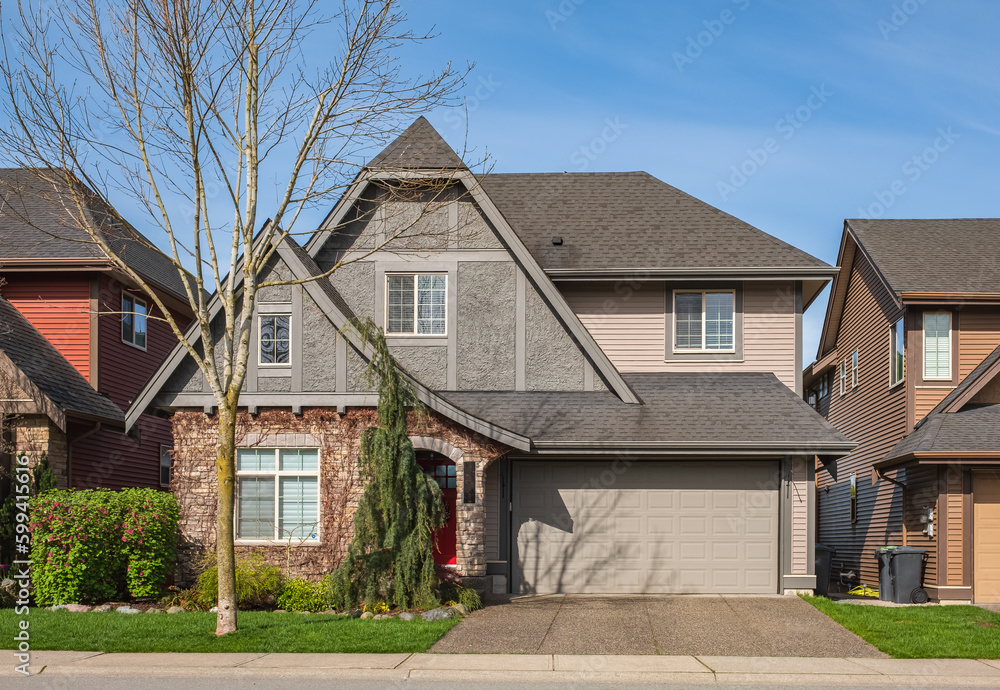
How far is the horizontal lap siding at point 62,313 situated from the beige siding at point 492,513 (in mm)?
9201

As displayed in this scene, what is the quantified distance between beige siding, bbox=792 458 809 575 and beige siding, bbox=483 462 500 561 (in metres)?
5.16

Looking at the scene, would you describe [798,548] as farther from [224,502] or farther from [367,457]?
[224,502]

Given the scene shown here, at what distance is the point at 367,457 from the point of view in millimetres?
14555

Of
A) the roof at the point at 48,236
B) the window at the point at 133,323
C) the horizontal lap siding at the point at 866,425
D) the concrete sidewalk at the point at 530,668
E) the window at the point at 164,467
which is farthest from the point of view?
the window at the point at 164,467

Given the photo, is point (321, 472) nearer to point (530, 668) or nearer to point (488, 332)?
point (488, 332)

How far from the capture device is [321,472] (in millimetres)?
16578

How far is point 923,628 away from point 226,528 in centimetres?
920

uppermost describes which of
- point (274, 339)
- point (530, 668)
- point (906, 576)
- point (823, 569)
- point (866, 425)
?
point (274, 339)

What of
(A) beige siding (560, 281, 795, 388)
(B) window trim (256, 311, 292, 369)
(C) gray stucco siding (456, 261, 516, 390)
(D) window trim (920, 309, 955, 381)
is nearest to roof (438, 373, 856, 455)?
(C) gray stucco siding (456, 261, 516, 390)

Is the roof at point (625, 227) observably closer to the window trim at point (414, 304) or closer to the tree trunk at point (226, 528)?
the window trim at point (414, 304)

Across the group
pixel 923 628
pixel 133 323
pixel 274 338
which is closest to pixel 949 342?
pixel 923 628

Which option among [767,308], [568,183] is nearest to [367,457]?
[767,308]

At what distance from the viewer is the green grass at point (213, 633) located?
11406 millimetres

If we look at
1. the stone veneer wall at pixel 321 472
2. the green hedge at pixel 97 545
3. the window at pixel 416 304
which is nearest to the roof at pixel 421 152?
the window at pixel 416 304
